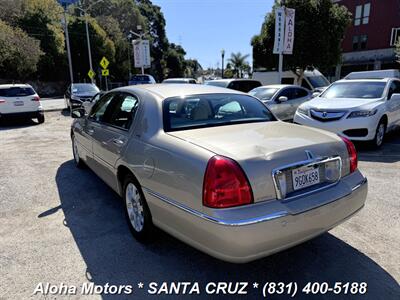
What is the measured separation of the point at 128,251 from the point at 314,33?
22.4 m

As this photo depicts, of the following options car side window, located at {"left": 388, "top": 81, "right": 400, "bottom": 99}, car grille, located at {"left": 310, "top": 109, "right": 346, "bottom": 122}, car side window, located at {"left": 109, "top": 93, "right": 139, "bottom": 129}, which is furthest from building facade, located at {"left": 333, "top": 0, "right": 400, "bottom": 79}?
car side window, located at {"left": 109, "top": 93, "right": 139, "bottom": 129}

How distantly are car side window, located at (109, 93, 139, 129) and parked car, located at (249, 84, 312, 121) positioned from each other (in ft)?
22.2

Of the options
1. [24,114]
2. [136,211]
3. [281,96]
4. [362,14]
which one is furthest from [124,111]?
[362,14]

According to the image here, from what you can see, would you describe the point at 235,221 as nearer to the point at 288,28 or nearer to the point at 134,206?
the point at 134,206

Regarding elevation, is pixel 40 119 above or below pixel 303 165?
below

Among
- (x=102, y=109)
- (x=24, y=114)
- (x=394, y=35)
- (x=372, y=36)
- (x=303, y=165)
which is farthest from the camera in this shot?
(x=372, y=36)

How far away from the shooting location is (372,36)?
35.9 meters

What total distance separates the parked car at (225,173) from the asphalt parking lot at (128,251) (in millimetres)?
399

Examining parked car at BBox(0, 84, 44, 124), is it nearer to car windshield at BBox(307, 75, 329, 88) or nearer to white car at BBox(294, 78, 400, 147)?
white car at BBox(294, 78, 400, 147)

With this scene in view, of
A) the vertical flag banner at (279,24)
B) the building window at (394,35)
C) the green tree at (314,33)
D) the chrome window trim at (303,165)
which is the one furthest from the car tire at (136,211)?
the building window at (394,35)

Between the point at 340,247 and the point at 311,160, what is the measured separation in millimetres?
1199

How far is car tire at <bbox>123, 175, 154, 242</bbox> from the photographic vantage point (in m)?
3.16

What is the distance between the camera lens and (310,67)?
76.3 ft

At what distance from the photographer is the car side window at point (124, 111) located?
3.53m
